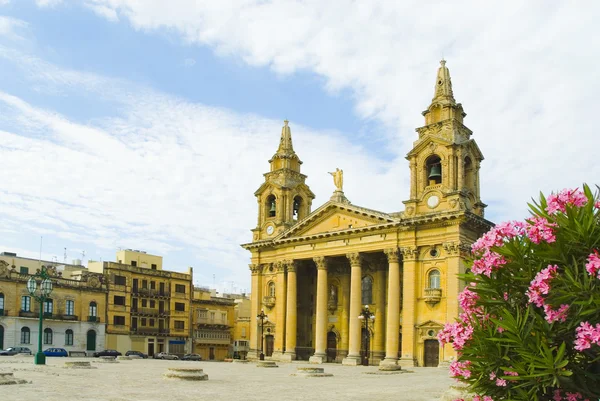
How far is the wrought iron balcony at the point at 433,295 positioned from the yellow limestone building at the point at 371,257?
0.07 m

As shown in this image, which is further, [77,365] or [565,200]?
[77,365]

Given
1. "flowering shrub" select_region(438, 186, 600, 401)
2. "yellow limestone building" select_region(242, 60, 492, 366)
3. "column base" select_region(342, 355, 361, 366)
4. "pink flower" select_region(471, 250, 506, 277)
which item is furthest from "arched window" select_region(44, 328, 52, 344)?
"pink flower" select_region(471, 250, 506, 277)

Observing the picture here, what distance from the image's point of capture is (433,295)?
47.7m

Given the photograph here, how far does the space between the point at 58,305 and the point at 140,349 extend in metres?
11.3

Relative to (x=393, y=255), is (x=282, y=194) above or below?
above

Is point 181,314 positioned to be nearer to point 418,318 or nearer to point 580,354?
point 418,318

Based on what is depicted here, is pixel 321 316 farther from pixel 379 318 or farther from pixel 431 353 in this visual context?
pixel 431 353

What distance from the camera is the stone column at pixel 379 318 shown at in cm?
5347

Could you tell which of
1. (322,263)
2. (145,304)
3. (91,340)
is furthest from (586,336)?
(145,304)

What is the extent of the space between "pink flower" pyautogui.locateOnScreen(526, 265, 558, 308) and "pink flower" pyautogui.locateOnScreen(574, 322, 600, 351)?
22.4 inches

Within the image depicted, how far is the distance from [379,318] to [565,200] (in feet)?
154

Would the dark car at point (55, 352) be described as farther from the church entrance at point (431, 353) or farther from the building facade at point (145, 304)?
the church entrance at point (431, 353)

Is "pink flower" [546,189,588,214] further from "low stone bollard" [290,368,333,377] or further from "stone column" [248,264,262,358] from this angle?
"stone column" [248,264,262,358]

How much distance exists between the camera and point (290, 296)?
5716 cm
